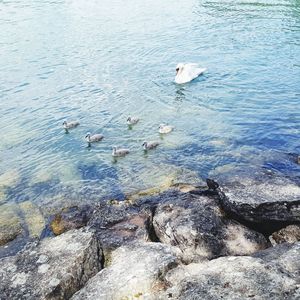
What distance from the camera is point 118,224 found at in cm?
1074

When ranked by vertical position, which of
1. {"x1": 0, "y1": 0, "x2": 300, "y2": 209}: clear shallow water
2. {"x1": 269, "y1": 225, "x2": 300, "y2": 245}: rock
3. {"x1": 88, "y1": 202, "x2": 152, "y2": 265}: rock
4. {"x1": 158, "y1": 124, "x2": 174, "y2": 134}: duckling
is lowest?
{"x1": 0, "y1": 0, "x2": 300, "y2": 209}: clear shallow water

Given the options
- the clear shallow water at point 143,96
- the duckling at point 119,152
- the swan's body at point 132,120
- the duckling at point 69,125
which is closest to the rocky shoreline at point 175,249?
the clear shallow water at point 143,96

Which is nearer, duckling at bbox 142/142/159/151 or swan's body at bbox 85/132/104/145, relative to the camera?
duckling at bbox 142/142/159/151

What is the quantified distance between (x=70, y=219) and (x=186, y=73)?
39.0ft

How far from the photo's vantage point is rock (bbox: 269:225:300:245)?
9547mm

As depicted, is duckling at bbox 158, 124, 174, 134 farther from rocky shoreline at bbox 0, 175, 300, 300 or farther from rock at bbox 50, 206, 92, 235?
rock at bbox 50, 206, 92, 235

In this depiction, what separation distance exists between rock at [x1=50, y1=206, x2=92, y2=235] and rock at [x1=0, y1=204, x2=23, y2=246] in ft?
3.48

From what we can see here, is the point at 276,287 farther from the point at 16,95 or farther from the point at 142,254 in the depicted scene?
the point at 16,95

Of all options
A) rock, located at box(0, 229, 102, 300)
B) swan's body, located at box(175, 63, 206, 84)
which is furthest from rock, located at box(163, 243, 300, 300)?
swan's body, located at box(175, 63, 206, 84)

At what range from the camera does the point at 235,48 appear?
84.6 ft

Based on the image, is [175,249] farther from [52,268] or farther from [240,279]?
[52,268]

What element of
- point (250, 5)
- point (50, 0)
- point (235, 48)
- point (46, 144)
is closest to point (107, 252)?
point (46, 144)

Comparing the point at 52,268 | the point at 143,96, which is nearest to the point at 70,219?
the point at 52,268

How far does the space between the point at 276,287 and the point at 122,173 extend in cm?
836
